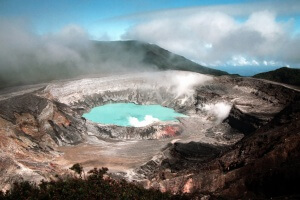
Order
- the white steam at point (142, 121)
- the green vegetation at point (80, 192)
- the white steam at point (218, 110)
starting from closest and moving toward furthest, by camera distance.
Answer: the green vegetation at point (80, 192), the white steam at point (218, 110), the white steam at point (142, 121)

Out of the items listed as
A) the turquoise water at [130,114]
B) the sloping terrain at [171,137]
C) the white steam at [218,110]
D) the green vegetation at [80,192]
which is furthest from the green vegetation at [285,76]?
the green vegetation at [80,192]

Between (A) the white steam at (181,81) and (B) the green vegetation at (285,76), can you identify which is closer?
(A) the white steam at (181,81)

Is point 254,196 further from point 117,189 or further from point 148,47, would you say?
point 148,47

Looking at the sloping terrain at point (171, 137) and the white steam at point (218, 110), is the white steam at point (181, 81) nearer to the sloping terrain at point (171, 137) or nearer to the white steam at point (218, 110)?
the sloping terrain at point (171, 137)

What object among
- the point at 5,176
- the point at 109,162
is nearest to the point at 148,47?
the point at 109,162

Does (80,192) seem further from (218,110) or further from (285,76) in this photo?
(285,76)

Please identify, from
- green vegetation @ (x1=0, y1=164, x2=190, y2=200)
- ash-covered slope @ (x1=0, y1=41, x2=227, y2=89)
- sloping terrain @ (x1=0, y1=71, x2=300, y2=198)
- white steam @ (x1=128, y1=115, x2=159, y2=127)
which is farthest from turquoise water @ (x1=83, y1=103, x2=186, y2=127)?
green vegetation @ (x1=0, y1=164, x2=190, y2=200)

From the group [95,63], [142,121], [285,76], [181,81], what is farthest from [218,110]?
[95,63]
